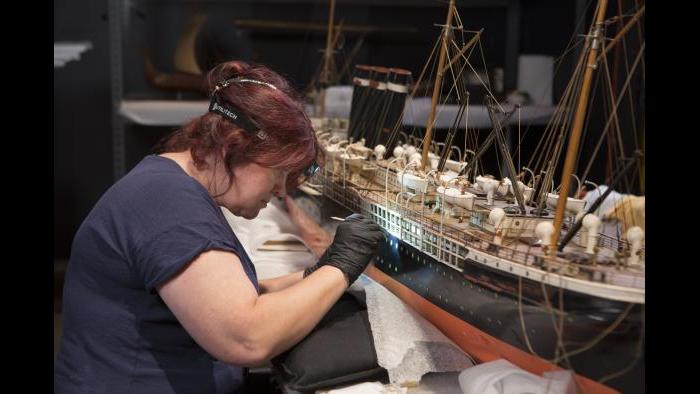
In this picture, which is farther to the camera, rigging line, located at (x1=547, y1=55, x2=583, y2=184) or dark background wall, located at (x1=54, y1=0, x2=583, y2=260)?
dark background wall, located at (x1=54, y1=0, x2=583, y2=260)

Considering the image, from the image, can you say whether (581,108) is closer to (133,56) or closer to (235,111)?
(235,111)

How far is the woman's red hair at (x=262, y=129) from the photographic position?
173 cm

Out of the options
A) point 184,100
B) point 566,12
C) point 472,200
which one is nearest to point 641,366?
point 472,200

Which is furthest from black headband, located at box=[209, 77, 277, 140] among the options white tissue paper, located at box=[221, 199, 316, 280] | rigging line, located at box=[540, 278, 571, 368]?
white tissue paper, located at box=[221, 199, 316, 280]

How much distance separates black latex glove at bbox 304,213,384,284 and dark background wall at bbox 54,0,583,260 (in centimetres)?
124

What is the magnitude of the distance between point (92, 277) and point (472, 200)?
3.05 feet

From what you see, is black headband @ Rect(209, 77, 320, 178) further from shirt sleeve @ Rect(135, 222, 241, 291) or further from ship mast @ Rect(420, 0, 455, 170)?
ship mast @ Rect(420, 0, 455, 170)

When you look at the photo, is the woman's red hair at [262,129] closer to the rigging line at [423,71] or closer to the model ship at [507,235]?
the model ship at [507,235]

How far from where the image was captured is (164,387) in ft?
5.89

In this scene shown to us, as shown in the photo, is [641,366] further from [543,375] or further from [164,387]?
[164,387]

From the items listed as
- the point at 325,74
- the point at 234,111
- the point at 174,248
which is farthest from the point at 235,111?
the point at 325,74

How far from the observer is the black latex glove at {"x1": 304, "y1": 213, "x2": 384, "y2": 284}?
6.02ft

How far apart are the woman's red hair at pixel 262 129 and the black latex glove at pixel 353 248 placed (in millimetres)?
206
